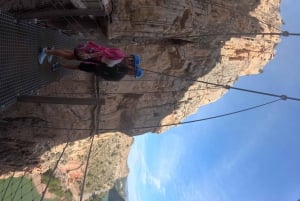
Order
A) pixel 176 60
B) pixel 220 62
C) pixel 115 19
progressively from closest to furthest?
pixel 115 19, pixel 176 60, pixel 220 62

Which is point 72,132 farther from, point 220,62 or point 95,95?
point 220,62

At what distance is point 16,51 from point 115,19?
6345mm

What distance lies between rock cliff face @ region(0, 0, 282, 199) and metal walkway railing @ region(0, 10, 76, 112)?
8.81ft

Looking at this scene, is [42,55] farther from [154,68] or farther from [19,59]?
[154,68]

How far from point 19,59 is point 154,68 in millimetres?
9411

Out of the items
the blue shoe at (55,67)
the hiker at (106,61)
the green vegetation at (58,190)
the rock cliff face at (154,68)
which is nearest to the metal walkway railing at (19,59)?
the blue shoe at (55,67)

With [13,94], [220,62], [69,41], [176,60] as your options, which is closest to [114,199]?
[220,62]

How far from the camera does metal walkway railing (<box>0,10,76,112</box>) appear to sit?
6516 mm

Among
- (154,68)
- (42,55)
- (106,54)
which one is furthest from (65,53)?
(154,68)

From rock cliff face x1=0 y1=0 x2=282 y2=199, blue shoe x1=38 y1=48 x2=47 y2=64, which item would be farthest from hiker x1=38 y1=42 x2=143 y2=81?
rock cliff face x1=0 y1=0 x2=282 y2=199

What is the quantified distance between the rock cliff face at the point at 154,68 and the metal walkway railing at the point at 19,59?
269 centimetres

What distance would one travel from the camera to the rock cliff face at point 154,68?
13.2 metres

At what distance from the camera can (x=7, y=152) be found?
45.9 ft

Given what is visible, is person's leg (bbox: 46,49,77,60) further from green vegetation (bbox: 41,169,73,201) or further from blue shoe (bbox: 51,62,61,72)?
green vegetation (bbox: 41,169,73,201)
